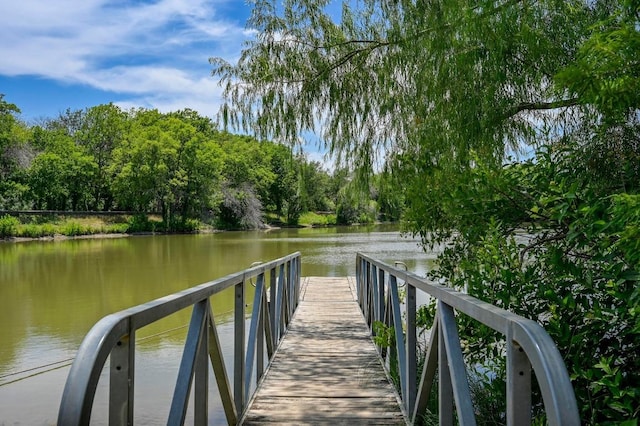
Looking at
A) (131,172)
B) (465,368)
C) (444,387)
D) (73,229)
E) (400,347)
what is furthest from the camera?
(131,172)

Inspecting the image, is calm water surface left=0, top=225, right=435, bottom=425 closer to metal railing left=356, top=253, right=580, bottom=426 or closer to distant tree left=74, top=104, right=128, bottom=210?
metal railing left=356, top=253, right=580, bottom=426

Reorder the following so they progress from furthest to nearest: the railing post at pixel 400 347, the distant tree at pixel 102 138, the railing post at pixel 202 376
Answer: the distant tree at pixel 102 138 < the railing post at pixel 400 347 < the railing post at pixel 202 376

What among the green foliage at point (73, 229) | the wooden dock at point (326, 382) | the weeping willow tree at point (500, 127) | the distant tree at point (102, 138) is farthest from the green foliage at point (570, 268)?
the distant tree at point (102, 138)

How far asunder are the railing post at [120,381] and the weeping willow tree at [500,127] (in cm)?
149

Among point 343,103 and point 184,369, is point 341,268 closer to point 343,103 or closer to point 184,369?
point 343,103

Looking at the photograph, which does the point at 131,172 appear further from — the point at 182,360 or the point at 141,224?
the point at 182,360

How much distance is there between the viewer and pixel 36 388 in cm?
544

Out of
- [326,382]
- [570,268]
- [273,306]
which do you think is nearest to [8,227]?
[273,306]

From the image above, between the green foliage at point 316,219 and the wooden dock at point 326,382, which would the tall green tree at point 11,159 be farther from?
the wooden dock at point 326,382

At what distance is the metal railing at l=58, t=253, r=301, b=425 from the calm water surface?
1.66m

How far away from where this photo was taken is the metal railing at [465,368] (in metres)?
0.99

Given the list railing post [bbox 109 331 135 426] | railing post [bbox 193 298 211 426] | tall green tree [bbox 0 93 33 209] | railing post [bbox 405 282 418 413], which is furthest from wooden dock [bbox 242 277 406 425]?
tall green tree [bbox 0 93 33 209]

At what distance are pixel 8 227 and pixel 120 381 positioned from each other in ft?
102

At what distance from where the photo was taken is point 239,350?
2.96 m
